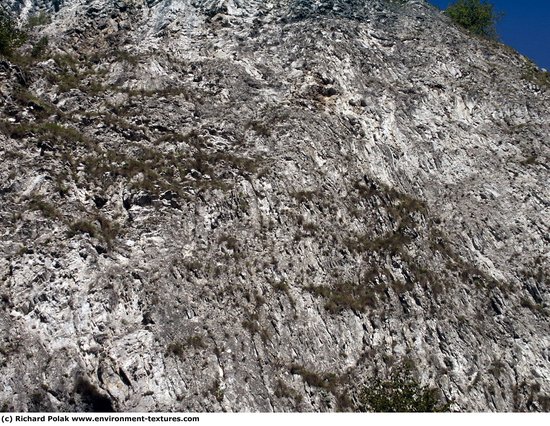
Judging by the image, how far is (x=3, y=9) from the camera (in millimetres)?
48688

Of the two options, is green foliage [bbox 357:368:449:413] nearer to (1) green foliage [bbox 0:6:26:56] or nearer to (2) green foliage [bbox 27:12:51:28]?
(1) green foliage [bbox 0:6:26:56]

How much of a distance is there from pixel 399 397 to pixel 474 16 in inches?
2153

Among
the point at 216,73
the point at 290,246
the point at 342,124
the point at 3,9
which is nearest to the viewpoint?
the point at 290,246

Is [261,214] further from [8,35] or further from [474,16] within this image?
[474,16]

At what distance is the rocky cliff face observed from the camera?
86.9 ft

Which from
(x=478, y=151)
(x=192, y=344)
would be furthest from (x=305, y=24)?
(x=192, y=344)

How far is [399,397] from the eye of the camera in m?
26.1

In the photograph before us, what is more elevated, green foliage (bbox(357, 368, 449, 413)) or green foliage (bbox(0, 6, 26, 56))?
green foliage (bbox(0, 6, 26, 56))

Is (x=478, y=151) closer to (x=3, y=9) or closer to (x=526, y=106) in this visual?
(x=526, y=106)

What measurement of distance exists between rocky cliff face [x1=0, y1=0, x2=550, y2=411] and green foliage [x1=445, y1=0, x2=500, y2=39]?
15126mm

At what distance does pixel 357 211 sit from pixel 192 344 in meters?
15.5

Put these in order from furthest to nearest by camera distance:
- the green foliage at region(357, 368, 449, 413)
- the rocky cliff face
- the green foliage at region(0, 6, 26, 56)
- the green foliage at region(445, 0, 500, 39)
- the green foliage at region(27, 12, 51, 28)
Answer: the green foliage at region(445, 0, 500, 39) → the green foliage at region(27, 12, 51, 28) → the green foliage at region(0, 6, 26, 56) → the rocky cliff face → the green foliage at region(357, 368, 449, 413)

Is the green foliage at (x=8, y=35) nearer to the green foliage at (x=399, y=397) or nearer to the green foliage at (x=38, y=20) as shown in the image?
the green foliage at (x=38, y=20)

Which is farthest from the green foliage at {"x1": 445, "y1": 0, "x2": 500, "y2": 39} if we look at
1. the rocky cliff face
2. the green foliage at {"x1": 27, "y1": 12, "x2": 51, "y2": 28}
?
the green foliage at {"x1": 27, "y1": 12, "x2": 51, "y2": 28}
